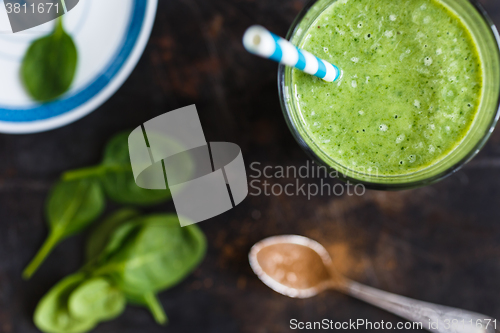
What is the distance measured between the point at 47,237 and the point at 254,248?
0.65m

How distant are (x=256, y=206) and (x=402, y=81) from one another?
1.77 ft

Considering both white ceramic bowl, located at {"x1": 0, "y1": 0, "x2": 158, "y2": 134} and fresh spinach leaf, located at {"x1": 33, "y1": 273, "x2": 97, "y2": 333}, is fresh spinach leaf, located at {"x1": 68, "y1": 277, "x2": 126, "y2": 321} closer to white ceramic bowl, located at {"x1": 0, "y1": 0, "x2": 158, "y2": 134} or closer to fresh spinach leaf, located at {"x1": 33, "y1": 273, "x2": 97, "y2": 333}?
fresh spinach leaf, located at {"x1": 33, "y1": 273, "x2": 97, "y2": 333}

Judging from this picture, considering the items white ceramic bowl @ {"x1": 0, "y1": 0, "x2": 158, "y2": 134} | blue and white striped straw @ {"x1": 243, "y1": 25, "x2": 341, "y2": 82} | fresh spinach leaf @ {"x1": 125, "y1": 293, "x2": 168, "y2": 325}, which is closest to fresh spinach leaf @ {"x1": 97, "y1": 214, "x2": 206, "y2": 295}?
fresh spinach leaf @ {"x1": 125, "y1": 293, "x2": 168, "y2": 325}

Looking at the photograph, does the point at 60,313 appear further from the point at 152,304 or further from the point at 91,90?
the point at 91,90

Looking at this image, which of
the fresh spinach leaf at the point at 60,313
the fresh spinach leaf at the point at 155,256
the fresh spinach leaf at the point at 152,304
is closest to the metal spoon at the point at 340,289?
the fresh spinach leaf at the point at 155,256

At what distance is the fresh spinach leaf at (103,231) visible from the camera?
1.28m

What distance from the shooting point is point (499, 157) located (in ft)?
3.91

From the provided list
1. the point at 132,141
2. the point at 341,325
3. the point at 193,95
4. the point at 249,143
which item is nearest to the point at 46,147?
the point at 132,141

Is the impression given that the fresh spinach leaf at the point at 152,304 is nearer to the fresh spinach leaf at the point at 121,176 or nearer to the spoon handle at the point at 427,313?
the fresh spinach leaf at the point at 121,176

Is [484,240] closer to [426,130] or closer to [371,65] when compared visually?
[426,130]

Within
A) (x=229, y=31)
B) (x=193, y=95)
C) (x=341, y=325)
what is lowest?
(x=341, y=325)

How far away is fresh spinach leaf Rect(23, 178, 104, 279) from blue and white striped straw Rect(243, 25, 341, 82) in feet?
2.54

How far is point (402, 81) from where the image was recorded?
965 mm

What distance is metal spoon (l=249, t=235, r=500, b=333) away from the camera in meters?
1.21
